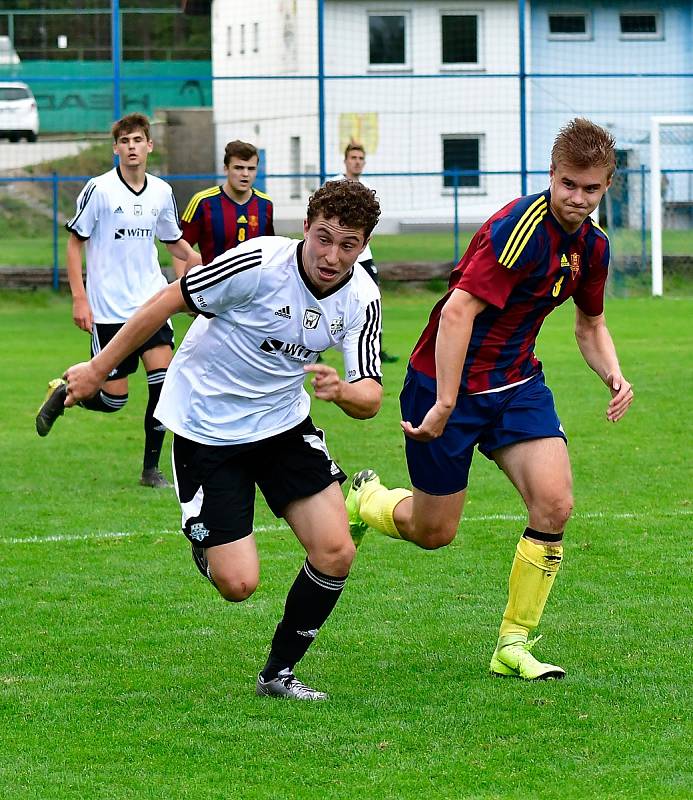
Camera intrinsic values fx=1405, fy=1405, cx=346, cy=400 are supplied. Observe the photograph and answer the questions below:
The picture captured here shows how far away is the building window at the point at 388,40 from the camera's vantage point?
31422 millimetres

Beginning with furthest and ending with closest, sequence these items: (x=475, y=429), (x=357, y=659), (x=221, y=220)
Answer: (x=221, y=220), (x=357, y=659), (x=475, y=429)

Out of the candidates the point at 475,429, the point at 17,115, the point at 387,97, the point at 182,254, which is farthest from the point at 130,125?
the point at 17,115

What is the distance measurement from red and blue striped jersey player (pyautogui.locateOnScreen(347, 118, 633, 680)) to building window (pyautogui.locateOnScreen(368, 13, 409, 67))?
26.7 m

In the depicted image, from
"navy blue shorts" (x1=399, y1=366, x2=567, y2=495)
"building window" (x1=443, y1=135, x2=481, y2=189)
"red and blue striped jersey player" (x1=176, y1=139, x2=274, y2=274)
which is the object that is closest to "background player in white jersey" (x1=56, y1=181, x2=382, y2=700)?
"navy blue shorts" (x1=399, y1=366, x2=567, y2=495)

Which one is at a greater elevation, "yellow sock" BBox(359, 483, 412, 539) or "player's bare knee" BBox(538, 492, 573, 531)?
Answer: "player's bare knee" BBox(538, 492, 573, 531)

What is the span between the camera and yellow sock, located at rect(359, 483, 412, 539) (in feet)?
20.1

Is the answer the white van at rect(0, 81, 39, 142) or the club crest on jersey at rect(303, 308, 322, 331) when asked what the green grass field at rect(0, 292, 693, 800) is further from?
the white van at rect(0, 81, 39, 142)

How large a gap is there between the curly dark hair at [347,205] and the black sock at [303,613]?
1.24 m

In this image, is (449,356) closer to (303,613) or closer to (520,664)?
(303,613)

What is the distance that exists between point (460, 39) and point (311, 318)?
1119 inches

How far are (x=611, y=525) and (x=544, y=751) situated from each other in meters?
3.57

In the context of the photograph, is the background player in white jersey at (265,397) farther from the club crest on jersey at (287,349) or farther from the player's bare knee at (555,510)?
the player's bare knee at (555,510)

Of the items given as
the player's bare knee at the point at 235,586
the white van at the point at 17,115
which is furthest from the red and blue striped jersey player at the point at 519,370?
the white van at the point at 17,115

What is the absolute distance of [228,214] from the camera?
11.1 meters
